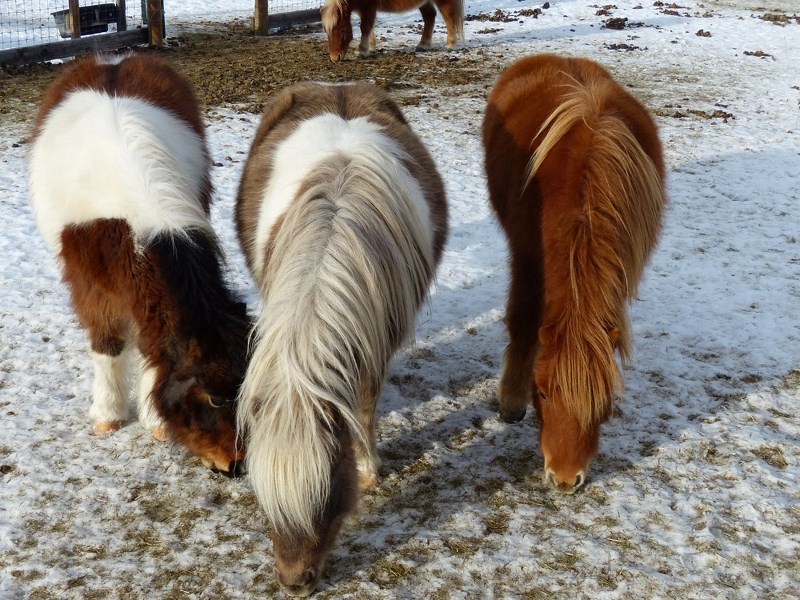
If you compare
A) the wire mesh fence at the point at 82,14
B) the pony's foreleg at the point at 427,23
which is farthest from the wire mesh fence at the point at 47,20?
the pony's foreleg at the point at 427,23

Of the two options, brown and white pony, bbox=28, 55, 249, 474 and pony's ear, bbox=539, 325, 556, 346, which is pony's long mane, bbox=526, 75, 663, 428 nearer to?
pony's ear, bbox=539, 325, 556, 346

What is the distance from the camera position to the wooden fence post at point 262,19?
38.3ft

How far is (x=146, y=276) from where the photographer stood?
118 inches

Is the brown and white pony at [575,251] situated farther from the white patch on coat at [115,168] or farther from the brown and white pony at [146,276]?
the white patch on coat at [115,168]

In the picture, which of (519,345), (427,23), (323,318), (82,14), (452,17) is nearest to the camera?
(323,318)

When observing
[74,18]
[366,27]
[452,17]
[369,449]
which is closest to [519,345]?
[369,449]

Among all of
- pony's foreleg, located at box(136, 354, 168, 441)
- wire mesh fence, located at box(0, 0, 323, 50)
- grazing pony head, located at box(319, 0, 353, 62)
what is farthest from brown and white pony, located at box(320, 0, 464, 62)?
pony's foreleg, located at box(136, 354, 168, 441)

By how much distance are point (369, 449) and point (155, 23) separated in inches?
361

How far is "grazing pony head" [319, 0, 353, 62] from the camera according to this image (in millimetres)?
10289

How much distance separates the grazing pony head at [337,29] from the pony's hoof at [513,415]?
304 inches

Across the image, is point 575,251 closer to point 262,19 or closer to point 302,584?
point 302,584

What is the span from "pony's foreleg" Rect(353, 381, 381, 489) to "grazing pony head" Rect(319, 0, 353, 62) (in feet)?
26.6

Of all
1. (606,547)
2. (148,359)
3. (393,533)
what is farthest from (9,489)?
(606,547)

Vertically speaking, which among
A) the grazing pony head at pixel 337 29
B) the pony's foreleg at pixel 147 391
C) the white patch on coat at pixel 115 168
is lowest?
the pony's foreleg at pixel 147 391
